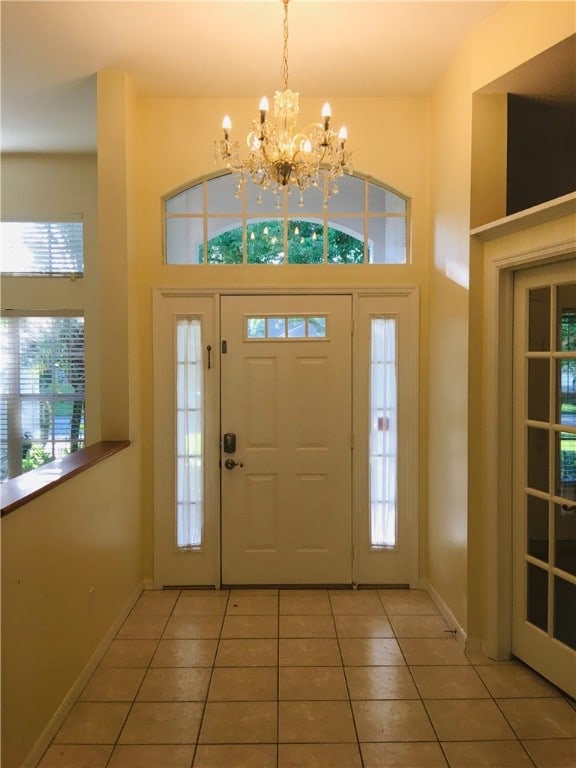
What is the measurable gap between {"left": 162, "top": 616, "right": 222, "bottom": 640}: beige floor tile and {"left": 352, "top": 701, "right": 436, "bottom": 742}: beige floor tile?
1.04 meters

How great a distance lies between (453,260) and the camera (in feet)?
11.2

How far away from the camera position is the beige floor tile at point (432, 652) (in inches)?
121

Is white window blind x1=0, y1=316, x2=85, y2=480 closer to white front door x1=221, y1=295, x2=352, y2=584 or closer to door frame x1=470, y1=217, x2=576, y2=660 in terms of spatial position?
white front door x1=221, y1=295, x2=352, y2=584

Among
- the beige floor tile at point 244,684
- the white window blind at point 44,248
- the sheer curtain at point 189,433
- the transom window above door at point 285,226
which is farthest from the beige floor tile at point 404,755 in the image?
the white window blind at point 44,248

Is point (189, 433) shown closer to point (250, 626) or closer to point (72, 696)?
point (250, 626)

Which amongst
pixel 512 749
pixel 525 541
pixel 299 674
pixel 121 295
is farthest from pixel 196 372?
pixel 512 749

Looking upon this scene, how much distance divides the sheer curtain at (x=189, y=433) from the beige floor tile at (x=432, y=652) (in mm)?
1551

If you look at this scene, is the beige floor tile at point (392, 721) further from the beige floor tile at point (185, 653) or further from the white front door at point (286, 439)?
the white front door at point (286, 439)

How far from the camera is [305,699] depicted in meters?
2.72

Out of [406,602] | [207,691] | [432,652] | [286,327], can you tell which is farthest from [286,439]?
[207,691]

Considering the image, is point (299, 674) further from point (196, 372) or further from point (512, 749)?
point (196, 372)

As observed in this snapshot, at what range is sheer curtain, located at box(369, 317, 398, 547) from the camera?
401 centimetres

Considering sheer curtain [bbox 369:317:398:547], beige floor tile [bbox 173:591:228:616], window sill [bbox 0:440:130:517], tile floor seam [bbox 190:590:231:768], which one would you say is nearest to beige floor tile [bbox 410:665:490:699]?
tile floor seam [bbox 190:590:231:768]

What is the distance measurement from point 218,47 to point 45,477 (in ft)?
8.10
